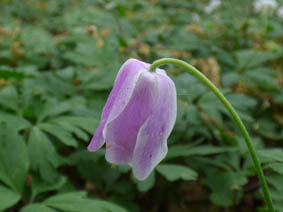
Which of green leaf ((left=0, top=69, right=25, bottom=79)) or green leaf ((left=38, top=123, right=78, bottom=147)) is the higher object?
green leaf ((left=0, top=69, right=25, bottom=79))

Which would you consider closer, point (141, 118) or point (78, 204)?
point (141, 118)

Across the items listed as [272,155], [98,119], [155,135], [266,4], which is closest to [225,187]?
[272,155]

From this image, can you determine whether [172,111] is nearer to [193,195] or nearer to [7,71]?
[193,195]

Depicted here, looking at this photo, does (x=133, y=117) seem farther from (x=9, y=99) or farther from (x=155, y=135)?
(x=9, y=99)

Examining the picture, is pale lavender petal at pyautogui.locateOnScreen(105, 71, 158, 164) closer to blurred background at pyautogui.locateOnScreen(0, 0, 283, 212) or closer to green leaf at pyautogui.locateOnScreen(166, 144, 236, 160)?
blurred background at pyautogui.locateOnScreen(0, 0, 283, 212)

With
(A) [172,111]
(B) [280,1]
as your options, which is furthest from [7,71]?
(B) [280,1]

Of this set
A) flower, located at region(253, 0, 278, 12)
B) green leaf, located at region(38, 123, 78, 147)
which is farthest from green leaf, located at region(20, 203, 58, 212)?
flower, located at region(253, 0, 278, 12)

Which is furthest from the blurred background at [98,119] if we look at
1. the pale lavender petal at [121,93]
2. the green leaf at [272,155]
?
the pale lavender petal at [121,93]
